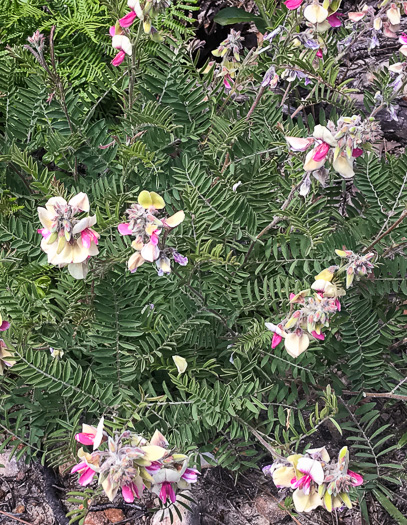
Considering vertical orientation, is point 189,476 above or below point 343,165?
below

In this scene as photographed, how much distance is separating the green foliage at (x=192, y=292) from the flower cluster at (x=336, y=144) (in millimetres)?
145

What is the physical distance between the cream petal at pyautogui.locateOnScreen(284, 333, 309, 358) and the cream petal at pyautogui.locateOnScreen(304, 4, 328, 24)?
0.64m

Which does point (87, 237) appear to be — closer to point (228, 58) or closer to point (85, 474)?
point (85, 474)

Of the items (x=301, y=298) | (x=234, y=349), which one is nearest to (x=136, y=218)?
(x=301, y=298)

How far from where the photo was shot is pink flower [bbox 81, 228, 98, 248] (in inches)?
35.9

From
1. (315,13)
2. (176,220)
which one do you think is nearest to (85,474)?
(176,220)

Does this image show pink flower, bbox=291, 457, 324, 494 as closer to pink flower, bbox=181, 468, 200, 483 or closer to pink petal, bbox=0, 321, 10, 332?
pink flower, bbox=181, 468, 200, 483

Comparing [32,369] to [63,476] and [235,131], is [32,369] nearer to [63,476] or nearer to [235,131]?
[63,476]

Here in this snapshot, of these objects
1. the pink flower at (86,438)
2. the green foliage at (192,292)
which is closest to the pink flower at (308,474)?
the green foliage at (192,292)

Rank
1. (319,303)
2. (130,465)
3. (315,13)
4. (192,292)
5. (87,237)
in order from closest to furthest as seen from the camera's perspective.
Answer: (130,465) < (87,237) < (319,303) < (315,13) < (192,292)

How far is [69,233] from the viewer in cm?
91

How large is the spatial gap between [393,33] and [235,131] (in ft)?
1.70

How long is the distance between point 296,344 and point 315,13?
0.68 meters

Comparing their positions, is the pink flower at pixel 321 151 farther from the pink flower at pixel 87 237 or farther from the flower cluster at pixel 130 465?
the flower cluster at pixel 130 465
